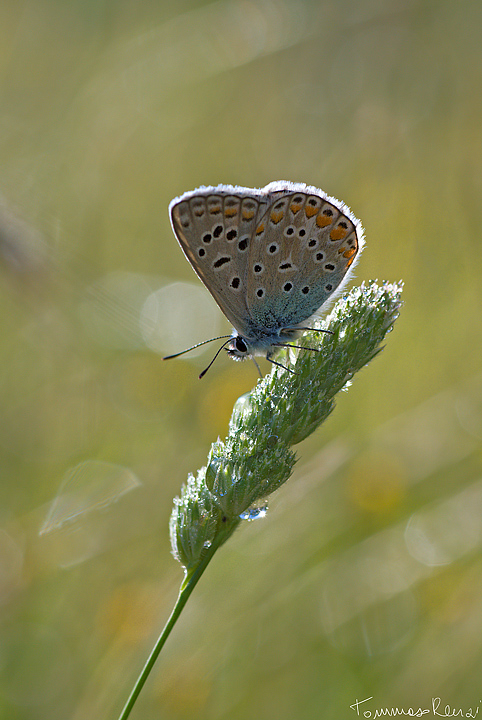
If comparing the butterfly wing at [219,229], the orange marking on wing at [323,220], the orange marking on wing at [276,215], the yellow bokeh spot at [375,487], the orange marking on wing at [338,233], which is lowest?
the yellow bokeh spot at [375,487]

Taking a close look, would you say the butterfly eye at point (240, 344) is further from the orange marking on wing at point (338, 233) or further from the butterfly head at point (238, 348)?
the orange marking on wing at point (338, 233)

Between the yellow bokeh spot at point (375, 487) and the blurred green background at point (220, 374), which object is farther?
the yellow bokeh spot at point (375, 487)

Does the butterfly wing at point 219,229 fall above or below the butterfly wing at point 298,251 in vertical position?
above

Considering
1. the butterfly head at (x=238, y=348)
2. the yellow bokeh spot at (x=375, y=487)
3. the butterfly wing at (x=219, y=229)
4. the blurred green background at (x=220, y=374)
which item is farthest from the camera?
the yellow bokeh spot at (x=375, y=487)

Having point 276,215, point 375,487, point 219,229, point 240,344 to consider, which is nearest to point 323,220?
point 276,215

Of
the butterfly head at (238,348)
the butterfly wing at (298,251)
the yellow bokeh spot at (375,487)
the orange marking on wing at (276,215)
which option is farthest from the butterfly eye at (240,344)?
the yellow bokeh spot at (375,487)

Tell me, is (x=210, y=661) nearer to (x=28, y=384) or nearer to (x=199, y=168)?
(x=28, y=384)

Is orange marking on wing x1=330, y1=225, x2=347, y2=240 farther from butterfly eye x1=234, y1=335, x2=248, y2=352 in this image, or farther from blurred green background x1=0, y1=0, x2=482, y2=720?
blurred green background x1=0, y1=0, x2=482, y2=720
